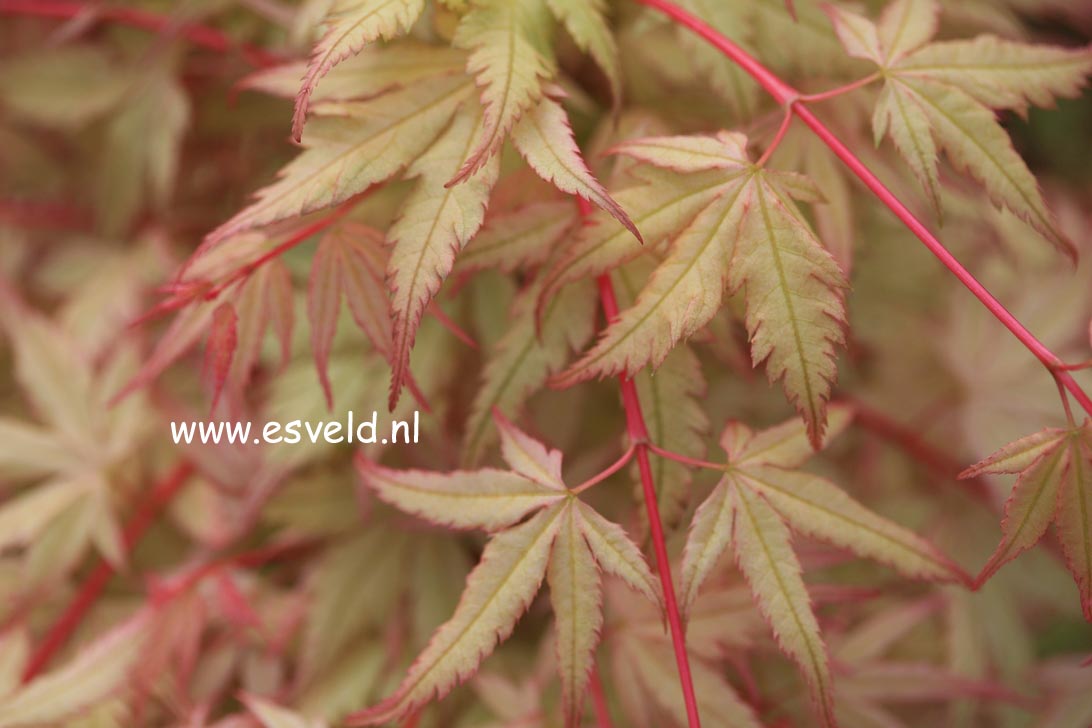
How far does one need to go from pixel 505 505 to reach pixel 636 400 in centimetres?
13

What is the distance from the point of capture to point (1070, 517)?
0.61 metres

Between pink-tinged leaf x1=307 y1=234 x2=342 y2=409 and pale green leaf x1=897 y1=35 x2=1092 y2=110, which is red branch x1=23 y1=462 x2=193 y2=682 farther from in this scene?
pale green leaf x1=897 y1=35 x2=1092 y2=110

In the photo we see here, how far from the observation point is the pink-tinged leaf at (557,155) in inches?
23.0

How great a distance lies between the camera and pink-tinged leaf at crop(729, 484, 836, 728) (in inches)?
24.6

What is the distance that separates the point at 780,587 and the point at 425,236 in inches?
14.0

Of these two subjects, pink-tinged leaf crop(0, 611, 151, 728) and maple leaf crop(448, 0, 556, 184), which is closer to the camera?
maple leaf crop(448, 0, 556, 184)

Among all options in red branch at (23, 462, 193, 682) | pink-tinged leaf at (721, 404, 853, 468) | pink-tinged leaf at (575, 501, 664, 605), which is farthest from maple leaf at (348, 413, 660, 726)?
red branch at (23, 462, 193, 682)

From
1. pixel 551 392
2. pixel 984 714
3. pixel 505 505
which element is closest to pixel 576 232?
pixel 505 505

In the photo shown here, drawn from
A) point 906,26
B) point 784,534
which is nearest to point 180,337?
point 784,534

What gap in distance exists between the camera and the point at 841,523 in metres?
0.69

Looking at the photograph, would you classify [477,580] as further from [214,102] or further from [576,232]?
[214,102]

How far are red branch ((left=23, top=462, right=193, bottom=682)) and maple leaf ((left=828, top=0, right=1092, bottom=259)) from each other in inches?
34.7

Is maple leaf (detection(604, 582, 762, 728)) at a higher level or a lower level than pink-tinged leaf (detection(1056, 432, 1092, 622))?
lower

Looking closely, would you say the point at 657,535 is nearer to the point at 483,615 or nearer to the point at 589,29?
the point at 483,615
